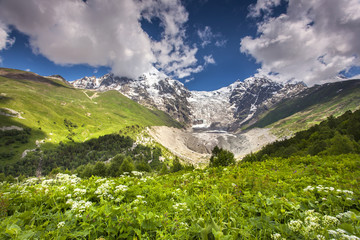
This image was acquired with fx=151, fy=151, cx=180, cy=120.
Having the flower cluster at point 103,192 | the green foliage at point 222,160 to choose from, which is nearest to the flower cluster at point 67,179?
the flower cluster at point 103,192

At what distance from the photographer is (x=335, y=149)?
2750 centimetres

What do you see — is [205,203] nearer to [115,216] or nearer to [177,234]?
[177,234]

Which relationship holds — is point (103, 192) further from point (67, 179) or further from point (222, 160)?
point (222, 160)

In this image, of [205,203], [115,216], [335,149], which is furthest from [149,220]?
[335,149]

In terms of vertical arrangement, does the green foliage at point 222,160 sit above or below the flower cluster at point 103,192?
below

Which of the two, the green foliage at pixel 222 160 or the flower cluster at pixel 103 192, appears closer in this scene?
the flower cluster at pixel 103 192

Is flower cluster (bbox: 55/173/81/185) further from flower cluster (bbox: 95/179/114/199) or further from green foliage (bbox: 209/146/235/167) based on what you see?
green foliage (bbox: 209/146/235/167)

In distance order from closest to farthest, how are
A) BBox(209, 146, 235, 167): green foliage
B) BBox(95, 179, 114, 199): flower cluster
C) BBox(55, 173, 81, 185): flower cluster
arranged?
BBox(95, 179, 114, 199): flower cluster → BBox(55, 173, 81, 185): flower cluster → BBox(209, 146, 235, 167): green foliage

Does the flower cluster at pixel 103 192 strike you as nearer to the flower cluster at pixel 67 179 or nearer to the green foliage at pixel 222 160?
the flower cluster at pixel 67 179

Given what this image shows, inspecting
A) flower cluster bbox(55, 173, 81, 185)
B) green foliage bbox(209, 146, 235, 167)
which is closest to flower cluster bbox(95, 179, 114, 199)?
flower cluster bbox(55, 173, 81, 185)

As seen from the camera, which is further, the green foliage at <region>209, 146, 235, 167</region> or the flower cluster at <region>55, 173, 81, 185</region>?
the green foliage at <region>209, 146, 235, 167</region>

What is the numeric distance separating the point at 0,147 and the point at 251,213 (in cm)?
28066

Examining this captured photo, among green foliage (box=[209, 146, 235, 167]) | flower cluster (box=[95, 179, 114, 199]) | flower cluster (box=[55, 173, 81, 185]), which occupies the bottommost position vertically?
green foliage (box=[209, 146, 235, 167])

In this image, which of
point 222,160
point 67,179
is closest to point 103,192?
point 67,179
